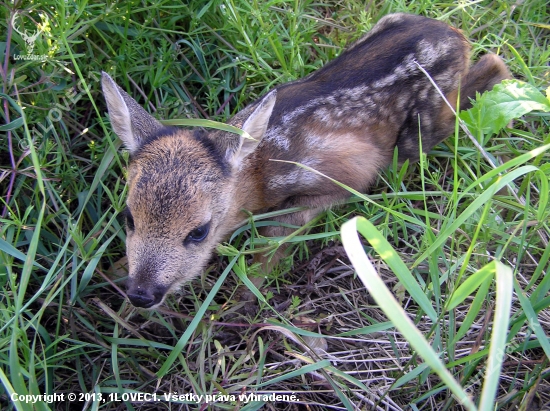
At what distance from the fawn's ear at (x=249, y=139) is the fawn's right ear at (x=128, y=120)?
1.62 feet

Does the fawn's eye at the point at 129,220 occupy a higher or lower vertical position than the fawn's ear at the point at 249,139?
lower

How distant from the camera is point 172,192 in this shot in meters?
3.00

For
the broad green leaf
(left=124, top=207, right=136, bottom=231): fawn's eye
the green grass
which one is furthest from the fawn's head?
the broad green leaf

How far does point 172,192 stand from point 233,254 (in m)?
0.51

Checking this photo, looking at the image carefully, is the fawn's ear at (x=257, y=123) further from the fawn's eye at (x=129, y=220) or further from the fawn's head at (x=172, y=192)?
the fawn's eye at (x=129, y=220)

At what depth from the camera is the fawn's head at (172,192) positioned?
9.68ft

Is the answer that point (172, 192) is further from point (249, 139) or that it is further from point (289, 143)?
point (289, 143)

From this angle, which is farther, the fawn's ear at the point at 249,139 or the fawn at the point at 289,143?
the fawn's ear at the point at 249,139

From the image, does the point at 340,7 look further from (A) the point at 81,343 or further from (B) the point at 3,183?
(A) the point at 81,343

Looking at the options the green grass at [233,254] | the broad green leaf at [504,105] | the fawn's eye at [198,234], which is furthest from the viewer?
the broad green leaf at [504,105]

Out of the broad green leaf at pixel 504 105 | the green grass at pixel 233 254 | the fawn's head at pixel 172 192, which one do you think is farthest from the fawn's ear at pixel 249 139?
the broad green leaf at pixel 504 105

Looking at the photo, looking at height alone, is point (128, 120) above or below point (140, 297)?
above

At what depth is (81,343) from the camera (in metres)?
3.13

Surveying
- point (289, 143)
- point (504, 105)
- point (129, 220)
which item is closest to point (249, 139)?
point (289, 143)
